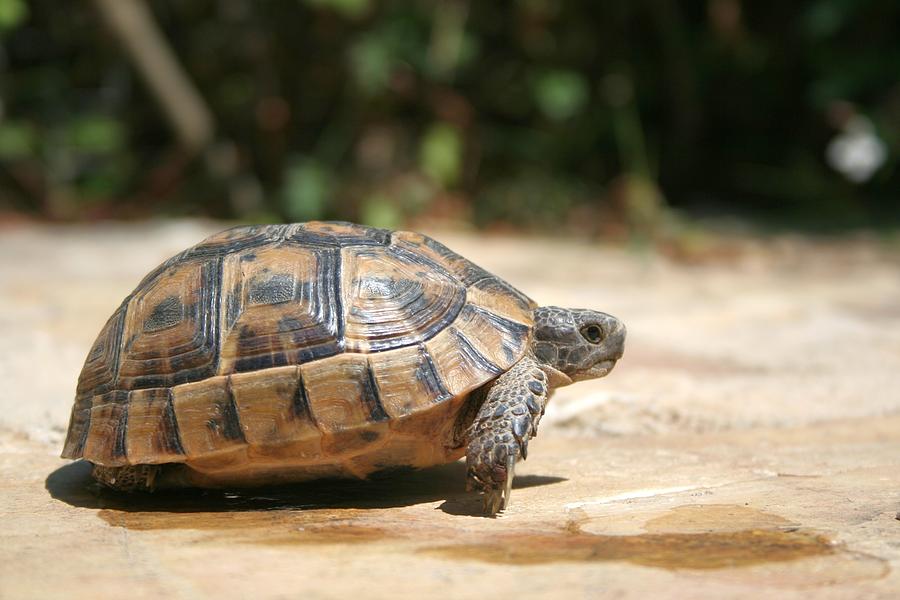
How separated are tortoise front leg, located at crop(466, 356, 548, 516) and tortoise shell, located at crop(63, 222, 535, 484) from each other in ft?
0.27

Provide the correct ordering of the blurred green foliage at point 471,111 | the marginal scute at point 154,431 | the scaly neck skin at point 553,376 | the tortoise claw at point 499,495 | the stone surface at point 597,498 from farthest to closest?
the blurred green foliage at point 471,111 → the scaly neck skin at point 553,376 → the marginal scute at point 154,431 → the tortoise claw at point 499,495 → the stone surface at point 597,498

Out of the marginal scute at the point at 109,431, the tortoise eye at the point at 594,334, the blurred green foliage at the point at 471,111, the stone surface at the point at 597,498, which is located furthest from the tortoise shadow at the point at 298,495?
the blurred green foliage at the point at 471,111

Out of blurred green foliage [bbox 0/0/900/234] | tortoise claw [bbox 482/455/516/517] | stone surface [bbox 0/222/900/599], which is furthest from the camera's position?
blurred green foliage [bbox 0/0/900/234]

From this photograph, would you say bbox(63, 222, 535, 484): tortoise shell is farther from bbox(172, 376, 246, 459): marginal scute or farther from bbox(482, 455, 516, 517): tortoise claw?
bbox(482, 455, 516, 517): tortoise claw

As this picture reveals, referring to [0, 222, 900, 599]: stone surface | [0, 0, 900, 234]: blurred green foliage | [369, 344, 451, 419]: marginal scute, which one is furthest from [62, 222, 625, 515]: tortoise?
[0, 0, 900, 234]: blurred green foliage

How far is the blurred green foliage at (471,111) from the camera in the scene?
10.1 metres

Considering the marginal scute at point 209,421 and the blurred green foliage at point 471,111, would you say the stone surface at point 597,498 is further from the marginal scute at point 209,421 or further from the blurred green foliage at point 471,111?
the blurred green foliage at point 471,111

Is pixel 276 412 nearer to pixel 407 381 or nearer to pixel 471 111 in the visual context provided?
pixel 407 381

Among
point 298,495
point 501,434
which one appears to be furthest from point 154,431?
point 501,434

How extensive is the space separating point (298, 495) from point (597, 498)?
960mm

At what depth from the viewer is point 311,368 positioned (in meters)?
2.97

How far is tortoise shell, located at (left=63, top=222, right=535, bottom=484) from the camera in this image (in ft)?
9.68

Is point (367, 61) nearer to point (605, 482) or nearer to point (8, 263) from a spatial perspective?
point (8, 263)

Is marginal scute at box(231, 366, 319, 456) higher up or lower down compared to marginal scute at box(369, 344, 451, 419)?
lower down
